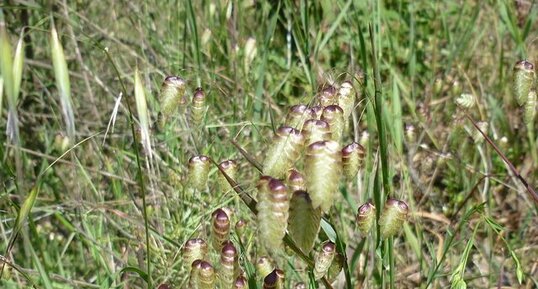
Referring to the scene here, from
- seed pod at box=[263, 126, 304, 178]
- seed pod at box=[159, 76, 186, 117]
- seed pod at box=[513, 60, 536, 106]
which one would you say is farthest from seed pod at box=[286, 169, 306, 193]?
seed pod at box=[513, 60, 536, 106]

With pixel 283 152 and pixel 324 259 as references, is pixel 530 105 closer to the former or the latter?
pixel 324 259

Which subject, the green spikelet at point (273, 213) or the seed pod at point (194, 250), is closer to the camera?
the green spikelet at point (273, 213)

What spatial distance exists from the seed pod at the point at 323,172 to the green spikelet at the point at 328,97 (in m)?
0.25

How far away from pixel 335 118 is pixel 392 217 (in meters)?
0.17

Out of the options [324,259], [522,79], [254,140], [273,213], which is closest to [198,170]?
[324,259]

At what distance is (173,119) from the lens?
2236 mm

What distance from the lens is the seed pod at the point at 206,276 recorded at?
109 centimetres

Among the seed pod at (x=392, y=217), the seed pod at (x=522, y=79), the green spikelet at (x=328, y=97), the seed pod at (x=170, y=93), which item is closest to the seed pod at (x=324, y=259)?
the seed pod at (x=392, y=217)

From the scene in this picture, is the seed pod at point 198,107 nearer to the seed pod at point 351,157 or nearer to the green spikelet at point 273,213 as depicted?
the seed pod at point 351,157

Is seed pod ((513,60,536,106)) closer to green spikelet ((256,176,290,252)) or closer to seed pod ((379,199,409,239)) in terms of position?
seed pod ((379,199,409,239))

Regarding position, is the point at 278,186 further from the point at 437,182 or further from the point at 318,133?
the point at 437,182

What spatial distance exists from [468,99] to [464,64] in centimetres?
101

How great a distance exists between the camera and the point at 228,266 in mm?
1103

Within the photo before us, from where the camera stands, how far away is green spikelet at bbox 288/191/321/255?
0.91m
